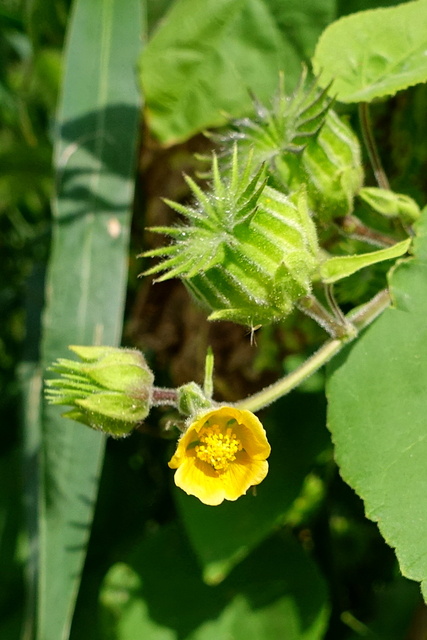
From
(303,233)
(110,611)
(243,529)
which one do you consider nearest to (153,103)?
(303,233)

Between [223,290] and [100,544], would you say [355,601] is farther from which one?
[223,290]

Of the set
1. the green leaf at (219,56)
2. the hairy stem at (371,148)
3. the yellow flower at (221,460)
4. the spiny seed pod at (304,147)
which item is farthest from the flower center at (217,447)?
the green leaf at (219,56)

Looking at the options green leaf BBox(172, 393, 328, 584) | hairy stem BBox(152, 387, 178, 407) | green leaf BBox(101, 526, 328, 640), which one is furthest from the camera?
green leaf BBox(101, 526, 328, 640)

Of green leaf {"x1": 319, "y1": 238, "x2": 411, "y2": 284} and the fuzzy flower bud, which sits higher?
green leaf {"x1": 319, "y1": 238, "x2": 411, "y2": 284}

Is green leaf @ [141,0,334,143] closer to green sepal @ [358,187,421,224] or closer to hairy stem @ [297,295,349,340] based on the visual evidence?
green sepal @ [358,187,421,224]

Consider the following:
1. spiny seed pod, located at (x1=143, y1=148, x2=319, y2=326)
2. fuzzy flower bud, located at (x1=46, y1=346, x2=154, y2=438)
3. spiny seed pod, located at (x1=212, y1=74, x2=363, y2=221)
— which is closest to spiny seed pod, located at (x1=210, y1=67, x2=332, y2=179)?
spiny seed pod, located at (x1=212, y1=74, x2=363, y2=221)

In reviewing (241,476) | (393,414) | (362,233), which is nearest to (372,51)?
(362,233)
